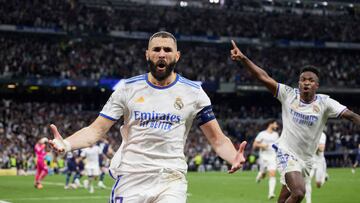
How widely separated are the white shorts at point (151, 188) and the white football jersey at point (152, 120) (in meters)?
0.07

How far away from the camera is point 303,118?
460 inches

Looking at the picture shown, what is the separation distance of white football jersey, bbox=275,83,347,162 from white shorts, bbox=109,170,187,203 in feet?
17.5

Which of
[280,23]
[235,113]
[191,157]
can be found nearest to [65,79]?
[191,157]

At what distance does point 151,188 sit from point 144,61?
51.5 m

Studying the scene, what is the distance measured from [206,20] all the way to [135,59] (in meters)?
9.65

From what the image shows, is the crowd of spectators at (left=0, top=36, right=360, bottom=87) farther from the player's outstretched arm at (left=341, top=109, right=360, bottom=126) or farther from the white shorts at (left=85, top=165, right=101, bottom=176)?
the player's outstretched arm at (left=341, top=109, right=360, bottom=126)

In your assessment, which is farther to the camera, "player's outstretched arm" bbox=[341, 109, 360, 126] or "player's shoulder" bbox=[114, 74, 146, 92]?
"player's outstretched arm" bbox=[341, 109, 360, 126]

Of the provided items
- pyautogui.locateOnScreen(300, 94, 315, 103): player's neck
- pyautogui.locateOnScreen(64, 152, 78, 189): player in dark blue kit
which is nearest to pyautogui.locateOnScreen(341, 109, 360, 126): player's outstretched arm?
pyautogui.locateOnScreen(300, 94, 315, 103): player's neck

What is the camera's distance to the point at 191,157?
1908 inches

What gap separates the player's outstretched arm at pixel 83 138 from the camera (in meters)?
6.41

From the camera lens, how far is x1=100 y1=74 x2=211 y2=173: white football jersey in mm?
6754

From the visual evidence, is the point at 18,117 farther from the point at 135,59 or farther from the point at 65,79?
the point at 135,59

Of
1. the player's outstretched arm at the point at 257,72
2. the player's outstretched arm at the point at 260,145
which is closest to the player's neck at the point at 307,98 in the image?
Result: the player's outstretched arm at the point at 257,72

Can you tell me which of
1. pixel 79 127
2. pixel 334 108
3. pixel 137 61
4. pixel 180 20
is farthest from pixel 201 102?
pixel 180 20
